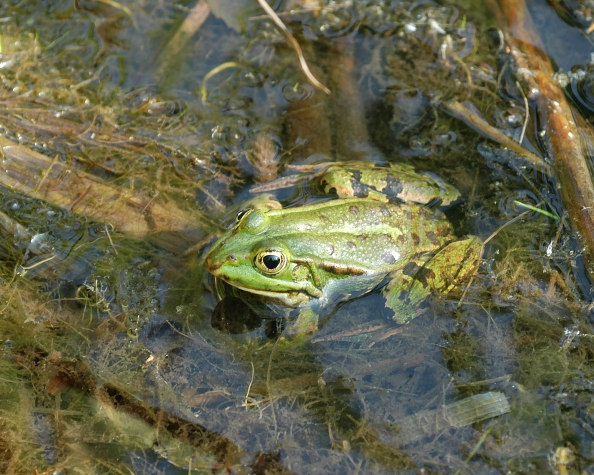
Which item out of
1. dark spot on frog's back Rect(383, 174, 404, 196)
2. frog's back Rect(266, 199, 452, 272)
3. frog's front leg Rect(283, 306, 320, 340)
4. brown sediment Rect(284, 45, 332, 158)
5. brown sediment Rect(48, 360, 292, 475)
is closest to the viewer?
brown sediment Rect(48, 360, 292, 475)

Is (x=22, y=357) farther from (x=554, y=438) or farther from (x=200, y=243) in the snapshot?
(x=554, y=438)

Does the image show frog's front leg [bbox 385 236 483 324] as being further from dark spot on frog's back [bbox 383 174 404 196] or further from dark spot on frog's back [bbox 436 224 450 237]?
dark spot on frog's back [bbox 383 174 404 196]

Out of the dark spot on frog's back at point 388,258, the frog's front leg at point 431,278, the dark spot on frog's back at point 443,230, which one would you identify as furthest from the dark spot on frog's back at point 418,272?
the dark spot on frog's back at point 443,230

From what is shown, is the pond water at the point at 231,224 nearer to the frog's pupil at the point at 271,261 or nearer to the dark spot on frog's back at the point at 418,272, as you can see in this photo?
the dark spot on frog's back at the point at 418,272

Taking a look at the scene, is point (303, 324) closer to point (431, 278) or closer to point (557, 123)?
point (431, 278)

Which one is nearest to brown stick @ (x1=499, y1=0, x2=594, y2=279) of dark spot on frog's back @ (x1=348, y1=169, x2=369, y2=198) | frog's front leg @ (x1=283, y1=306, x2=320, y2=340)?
dark spot on frog's back @ (x1=348, y1=169, x2=369, y2=198)

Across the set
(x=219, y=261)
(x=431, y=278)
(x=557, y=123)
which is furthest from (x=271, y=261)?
(x=557, y=123)
